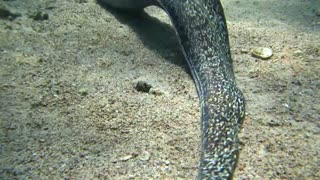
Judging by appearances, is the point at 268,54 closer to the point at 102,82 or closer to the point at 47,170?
the point at 102,82

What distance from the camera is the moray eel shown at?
2262 millimetres

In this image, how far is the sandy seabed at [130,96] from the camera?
2.25 metres

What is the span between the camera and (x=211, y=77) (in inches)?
116

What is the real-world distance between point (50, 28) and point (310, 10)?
3638 millimetres

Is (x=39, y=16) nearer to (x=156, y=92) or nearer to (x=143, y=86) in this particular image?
(x=143, y=86)

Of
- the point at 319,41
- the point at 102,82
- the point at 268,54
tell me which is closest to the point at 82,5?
the point at 102,82

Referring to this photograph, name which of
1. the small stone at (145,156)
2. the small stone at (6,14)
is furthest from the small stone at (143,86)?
the small stone at (6,14)

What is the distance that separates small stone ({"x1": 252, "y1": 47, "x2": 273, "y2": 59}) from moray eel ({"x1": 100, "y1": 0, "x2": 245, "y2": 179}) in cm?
39

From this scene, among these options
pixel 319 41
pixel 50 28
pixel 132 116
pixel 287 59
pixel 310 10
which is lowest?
pixel 132 116

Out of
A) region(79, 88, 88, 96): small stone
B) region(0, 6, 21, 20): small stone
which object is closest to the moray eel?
region(79, 88, 88, 96): small stone

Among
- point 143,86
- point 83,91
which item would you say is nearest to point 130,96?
point 143,86

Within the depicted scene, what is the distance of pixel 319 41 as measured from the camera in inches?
140

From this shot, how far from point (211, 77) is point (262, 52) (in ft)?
2.94

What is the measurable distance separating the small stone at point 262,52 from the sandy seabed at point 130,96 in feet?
0.17
